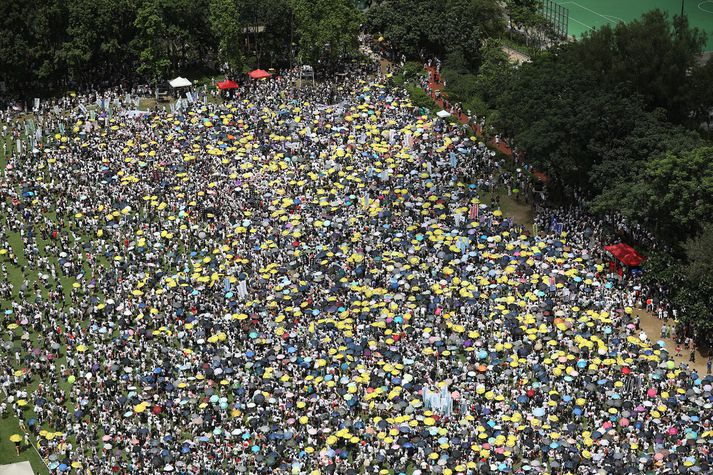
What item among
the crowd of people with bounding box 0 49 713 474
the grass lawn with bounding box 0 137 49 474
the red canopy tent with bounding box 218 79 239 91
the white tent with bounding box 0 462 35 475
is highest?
the red canopy tent with bounding box 218 79 239 91

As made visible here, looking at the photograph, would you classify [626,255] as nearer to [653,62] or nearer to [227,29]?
[653,62]

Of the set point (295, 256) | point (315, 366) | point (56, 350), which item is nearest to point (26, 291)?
point (56, 350)

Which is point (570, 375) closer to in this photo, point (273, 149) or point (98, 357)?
point (98, 357)

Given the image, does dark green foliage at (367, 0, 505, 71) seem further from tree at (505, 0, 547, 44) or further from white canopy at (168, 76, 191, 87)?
white canopy at (168, 76, 191, 87)

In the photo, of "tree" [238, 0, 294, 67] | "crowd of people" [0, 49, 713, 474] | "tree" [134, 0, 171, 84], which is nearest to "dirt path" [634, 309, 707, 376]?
"crowd of people" [0, 49, 713, 474]

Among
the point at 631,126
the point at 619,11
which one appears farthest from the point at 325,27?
the point at 619,11
